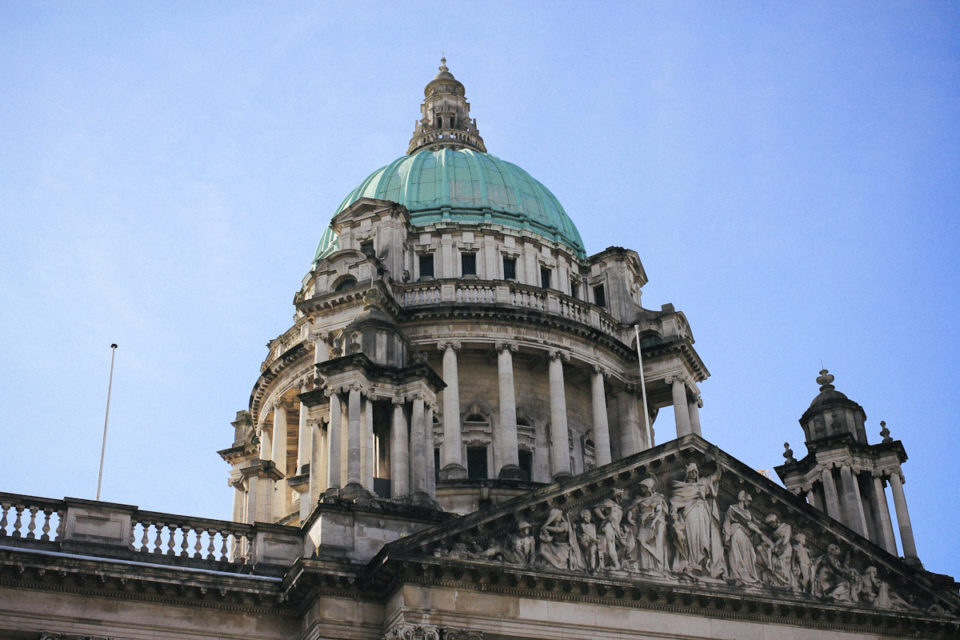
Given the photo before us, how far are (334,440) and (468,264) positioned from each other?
19.5 metres

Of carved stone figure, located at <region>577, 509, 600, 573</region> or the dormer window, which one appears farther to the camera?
the dormer window

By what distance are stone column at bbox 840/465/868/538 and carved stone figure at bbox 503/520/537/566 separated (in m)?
13.6

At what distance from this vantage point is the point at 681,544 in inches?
1211

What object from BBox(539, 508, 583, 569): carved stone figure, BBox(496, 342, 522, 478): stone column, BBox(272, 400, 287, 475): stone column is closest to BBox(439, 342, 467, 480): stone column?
BBox(496, 342, 522, 478): stone column

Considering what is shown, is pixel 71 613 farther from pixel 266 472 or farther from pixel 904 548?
pixel 904 548

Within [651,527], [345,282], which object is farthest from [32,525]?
[345,282]

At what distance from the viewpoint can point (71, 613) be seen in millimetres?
26891

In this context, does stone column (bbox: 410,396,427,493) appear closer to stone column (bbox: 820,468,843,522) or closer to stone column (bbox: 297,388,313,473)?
stone column (bbox: 297,388,313,473)

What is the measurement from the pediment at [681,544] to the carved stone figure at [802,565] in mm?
27

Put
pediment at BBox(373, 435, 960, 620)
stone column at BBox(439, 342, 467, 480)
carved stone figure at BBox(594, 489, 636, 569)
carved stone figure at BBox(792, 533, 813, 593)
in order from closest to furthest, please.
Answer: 1. pediment at BBox(373, 435, 960, 620)
2. carved stone figure at BBox(594, 489, 636, 569)
3. carved stone figure at BBox(792, 533, 813, 593)
4. stone column at BBox(439, 342, 467, 480)

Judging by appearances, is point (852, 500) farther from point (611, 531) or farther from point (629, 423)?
point (611, 531)

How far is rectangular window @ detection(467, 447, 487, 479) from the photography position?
45562mm

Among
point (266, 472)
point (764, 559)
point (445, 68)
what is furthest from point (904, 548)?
point (445, 68)

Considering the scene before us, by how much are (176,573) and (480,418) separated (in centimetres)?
2004
